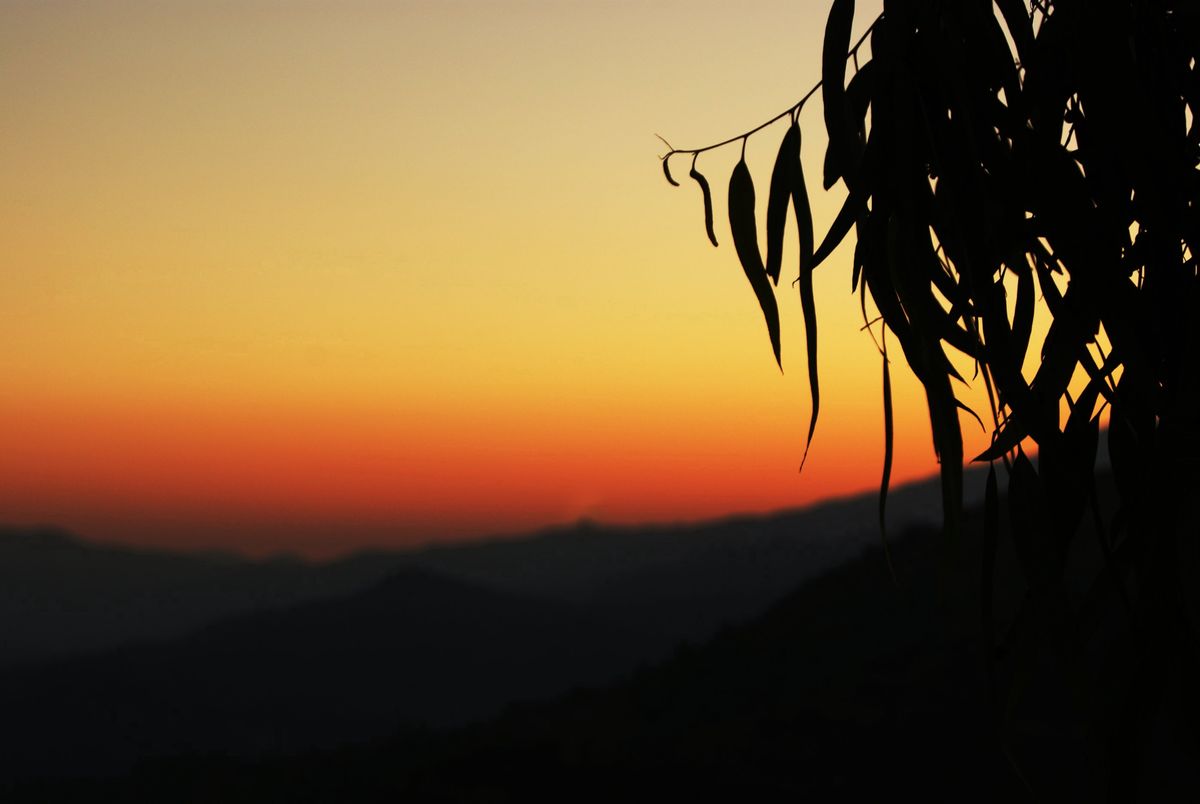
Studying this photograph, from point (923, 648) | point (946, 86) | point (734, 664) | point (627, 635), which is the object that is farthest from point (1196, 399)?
point (627, 635)

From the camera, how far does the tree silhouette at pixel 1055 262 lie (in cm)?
202

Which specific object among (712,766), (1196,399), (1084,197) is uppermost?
(1084,197)

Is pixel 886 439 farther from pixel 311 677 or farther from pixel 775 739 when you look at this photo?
pixel 311 677

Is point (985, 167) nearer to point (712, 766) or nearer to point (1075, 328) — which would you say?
point (1075, 328)

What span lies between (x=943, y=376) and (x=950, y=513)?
9.5 inches

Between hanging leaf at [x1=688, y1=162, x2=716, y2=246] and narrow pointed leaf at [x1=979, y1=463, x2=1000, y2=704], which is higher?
hanging leaf at [x1=688, y1=162, x2=716, y2=246]

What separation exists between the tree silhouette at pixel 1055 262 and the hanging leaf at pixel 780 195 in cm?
10

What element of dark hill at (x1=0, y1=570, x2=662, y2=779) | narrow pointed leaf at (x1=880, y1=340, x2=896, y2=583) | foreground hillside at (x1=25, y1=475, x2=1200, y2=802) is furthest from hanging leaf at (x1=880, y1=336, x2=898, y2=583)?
dark hill at (x1=0, y1=570, x2=662, y2=779)

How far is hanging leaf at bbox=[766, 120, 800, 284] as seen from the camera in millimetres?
2318

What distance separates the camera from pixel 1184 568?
7.16 ft

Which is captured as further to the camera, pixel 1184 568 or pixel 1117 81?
pixel 1184 568

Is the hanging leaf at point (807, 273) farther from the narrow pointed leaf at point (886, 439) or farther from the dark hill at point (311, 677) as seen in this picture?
the dark hill at point (311, 677)

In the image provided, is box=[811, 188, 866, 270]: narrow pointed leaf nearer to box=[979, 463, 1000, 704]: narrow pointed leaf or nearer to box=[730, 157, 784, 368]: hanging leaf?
box=[730, 157, 784, 368]: hanging leaf

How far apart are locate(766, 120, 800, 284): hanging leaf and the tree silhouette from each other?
Result: 0.34 feet
